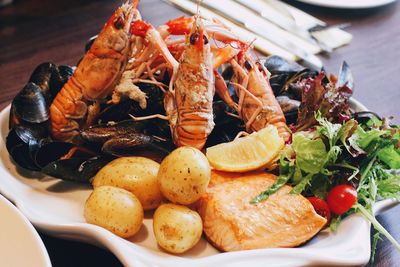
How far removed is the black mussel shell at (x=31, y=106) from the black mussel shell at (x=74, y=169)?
0.86ft

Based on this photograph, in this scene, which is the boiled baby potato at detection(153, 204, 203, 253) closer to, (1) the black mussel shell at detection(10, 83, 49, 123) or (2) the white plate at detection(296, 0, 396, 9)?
(1) the black mussel shell at detection(10, 83, 49, 123)

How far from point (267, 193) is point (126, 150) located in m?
0.54

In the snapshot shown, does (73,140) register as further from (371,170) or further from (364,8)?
(364,8)

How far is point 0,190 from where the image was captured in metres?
1.67

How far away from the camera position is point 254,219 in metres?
1.52

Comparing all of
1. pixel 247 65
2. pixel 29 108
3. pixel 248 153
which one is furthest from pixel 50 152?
pixel 247 65

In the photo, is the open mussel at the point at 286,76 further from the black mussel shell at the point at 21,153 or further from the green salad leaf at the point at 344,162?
the black mussel shell at the point at 21,153

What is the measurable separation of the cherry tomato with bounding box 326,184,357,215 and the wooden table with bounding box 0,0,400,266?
0.94 m

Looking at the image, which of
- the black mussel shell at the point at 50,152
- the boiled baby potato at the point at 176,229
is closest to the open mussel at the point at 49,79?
the black mussel shell at the point at 50,152

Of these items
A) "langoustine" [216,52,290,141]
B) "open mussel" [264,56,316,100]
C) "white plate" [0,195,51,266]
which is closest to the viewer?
"white plate" [0,195,51,266]

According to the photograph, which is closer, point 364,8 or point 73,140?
point 73,140

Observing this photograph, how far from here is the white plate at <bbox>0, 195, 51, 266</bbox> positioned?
1263 millimetres

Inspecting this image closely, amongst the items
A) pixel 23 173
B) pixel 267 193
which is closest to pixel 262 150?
pixel 267 193

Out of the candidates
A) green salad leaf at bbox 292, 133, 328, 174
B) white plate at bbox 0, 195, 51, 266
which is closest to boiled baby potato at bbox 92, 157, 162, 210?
white plate at bbox 0, 195, 51, 266
